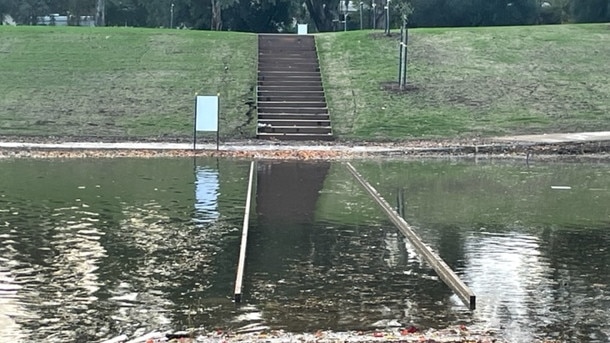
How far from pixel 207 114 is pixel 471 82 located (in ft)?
38.0

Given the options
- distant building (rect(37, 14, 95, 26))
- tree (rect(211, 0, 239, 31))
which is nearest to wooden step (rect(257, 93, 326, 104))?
tree (rect(211, 0, 239, 31))

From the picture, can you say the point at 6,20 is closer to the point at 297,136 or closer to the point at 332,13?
the point at 332,13

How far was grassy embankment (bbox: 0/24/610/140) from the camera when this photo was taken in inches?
1188

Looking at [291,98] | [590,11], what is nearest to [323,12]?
[590,11]

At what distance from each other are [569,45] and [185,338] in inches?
1346

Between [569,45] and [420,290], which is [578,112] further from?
[420,290]

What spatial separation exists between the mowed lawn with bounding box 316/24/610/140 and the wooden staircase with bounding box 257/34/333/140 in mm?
482

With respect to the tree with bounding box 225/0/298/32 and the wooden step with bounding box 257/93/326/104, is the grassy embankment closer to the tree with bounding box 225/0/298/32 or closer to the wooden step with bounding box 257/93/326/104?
the wooden step with bounding box 257/93/326/104

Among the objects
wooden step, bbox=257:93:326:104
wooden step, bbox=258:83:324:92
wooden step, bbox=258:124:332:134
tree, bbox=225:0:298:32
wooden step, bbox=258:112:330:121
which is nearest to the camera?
wooden step, bbox=258:124:332:134

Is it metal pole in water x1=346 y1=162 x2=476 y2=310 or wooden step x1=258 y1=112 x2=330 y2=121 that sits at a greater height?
wooden step x1=258 y1=112 x2=330 y2=121

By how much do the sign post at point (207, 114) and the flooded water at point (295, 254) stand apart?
6479mm

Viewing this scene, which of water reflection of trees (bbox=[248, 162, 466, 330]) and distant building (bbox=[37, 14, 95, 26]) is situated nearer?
water reflection of trees (bbox=[248, 162, 466, 330])

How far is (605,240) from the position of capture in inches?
522

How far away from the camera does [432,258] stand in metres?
11.4
